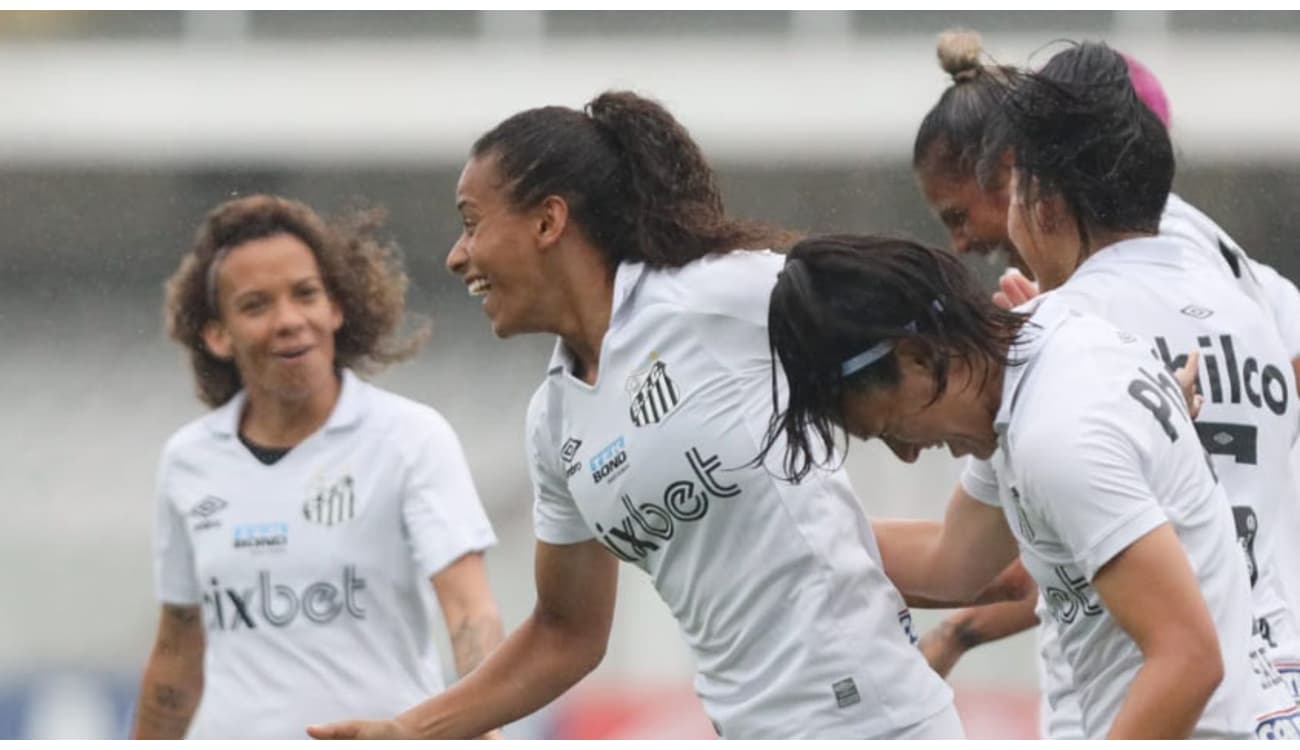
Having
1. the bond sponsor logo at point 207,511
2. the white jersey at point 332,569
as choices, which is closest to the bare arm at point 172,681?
the white jersey at point 332,569

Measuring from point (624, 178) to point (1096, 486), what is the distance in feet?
4.18

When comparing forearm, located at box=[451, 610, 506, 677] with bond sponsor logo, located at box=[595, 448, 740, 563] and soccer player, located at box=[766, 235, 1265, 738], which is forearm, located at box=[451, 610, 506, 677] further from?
soccer player, located at box=[766, 235, 1265, 738]

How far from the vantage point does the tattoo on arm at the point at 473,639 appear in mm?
4906

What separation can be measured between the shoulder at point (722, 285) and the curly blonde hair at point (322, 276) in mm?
2080

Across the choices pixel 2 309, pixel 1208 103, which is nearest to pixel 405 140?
pixel 2 309

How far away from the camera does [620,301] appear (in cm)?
362

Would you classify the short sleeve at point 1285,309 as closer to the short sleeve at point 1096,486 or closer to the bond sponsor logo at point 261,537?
the short sleeve at point 1096,486

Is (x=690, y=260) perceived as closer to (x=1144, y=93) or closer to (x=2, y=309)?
(x=1144, y=93)

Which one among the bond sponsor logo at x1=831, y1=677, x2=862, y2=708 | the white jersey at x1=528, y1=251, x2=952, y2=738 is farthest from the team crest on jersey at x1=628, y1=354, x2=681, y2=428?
the bond sponsor logo at x1=831, y1=677, x2=862, y2=708

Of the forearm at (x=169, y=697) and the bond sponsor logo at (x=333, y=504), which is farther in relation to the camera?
the forearm at (x=169, y=697)

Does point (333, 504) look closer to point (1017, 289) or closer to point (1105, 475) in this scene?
point (1017, 289)

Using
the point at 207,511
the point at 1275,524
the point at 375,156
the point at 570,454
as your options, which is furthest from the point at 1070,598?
the point at 375,156

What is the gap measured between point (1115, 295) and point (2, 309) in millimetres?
14165

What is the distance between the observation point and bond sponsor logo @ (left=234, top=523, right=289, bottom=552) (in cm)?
511
